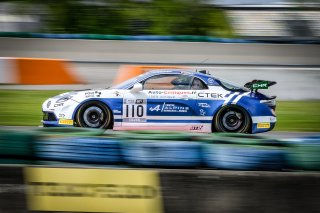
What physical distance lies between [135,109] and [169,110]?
0.53 meters

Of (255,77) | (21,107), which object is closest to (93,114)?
(21,107)

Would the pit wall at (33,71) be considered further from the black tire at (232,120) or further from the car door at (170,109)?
the black tire at (232,120)

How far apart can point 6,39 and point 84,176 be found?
36.1 ft

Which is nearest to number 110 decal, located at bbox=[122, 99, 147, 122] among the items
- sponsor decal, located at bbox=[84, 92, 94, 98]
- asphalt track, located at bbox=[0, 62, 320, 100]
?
sponsor decal, located at bbox=[84, 92, 94, 98]

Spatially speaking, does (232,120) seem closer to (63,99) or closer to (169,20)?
(63,99)

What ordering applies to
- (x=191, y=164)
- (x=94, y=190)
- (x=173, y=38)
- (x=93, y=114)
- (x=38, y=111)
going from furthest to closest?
(x=173, y=38)
(x=38, y=111)
(x=93, y=114)
(x=191, y=164)
(x=94, y=190)

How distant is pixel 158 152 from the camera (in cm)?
524

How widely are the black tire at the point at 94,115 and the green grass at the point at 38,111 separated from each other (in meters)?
1.16

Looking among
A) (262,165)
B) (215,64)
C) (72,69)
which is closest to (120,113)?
(72,69)

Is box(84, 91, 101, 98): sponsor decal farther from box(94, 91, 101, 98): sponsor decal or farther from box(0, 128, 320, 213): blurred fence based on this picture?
box(0, 128, 320, 213): blurred fence

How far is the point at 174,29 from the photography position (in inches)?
914

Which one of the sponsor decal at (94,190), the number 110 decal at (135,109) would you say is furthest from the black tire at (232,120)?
the sponsor decal at (94,190)

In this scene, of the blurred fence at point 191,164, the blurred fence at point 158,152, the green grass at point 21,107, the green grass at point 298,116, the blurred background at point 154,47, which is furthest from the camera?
the blurred background at point 154,47

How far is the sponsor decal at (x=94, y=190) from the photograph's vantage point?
5004mm
